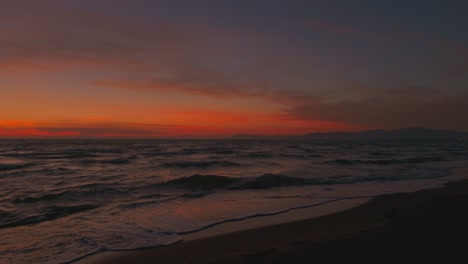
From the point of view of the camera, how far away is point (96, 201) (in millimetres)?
12328

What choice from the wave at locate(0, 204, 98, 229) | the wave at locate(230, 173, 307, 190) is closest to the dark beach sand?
the wave at locate(0, 204, 98, 229)

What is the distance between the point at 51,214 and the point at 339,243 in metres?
7.99

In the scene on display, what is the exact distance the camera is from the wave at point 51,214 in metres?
9.12

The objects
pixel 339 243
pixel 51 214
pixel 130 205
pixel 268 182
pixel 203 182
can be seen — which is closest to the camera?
pixel 339 243

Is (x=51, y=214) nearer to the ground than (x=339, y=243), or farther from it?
nearer to the ground

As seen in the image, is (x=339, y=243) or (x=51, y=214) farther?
(x=51, y=214)

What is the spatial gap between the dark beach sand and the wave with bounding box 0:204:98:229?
12.9ft

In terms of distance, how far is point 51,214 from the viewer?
10.1 metres

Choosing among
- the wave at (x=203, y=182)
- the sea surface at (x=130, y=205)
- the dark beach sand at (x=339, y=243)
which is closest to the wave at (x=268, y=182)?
the sea surface at (x=130, y=205)

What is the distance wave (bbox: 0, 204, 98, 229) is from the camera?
9125 millimetres

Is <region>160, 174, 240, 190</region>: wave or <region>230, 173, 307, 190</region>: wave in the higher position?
<region>230, 173, 307, 190</region>: wave

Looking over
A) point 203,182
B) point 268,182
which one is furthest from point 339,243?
point 203,182

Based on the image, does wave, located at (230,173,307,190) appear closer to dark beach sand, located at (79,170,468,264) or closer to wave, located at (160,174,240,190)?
wave, located at (160,174,240,190)

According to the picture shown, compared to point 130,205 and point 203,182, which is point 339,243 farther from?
point 203,182
